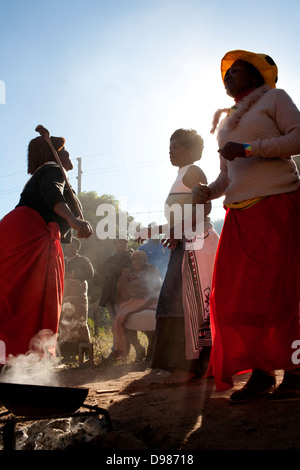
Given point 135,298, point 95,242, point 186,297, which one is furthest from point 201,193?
point 95,242

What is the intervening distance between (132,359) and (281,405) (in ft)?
16.6

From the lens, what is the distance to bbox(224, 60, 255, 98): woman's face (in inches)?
118

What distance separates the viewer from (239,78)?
9.82ft

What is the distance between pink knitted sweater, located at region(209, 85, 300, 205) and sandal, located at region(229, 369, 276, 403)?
3.68 ft

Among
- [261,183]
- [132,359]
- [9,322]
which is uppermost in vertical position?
[261,183]

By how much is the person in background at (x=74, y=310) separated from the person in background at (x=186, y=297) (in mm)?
3657

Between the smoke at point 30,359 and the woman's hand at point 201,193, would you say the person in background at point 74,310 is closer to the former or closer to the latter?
the smoke at point 30,359

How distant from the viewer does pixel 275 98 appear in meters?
2.79

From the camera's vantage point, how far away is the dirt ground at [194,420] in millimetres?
1888

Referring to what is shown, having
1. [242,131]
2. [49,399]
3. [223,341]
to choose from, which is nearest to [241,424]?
[223,341]

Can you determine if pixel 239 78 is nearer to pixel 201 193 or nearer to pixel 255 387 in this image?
pixel 201 193

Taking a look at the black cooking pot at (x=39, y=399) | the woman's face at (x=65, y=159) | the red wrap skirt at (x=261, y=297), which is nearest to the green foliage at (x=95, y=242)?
the woman's face at (x=65, y=159)

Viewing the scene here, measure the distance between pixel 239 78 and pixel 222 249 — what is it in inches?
46.7

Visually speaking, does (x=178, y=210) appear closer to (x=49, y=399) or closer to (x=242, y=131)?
(x=242, y=131)
